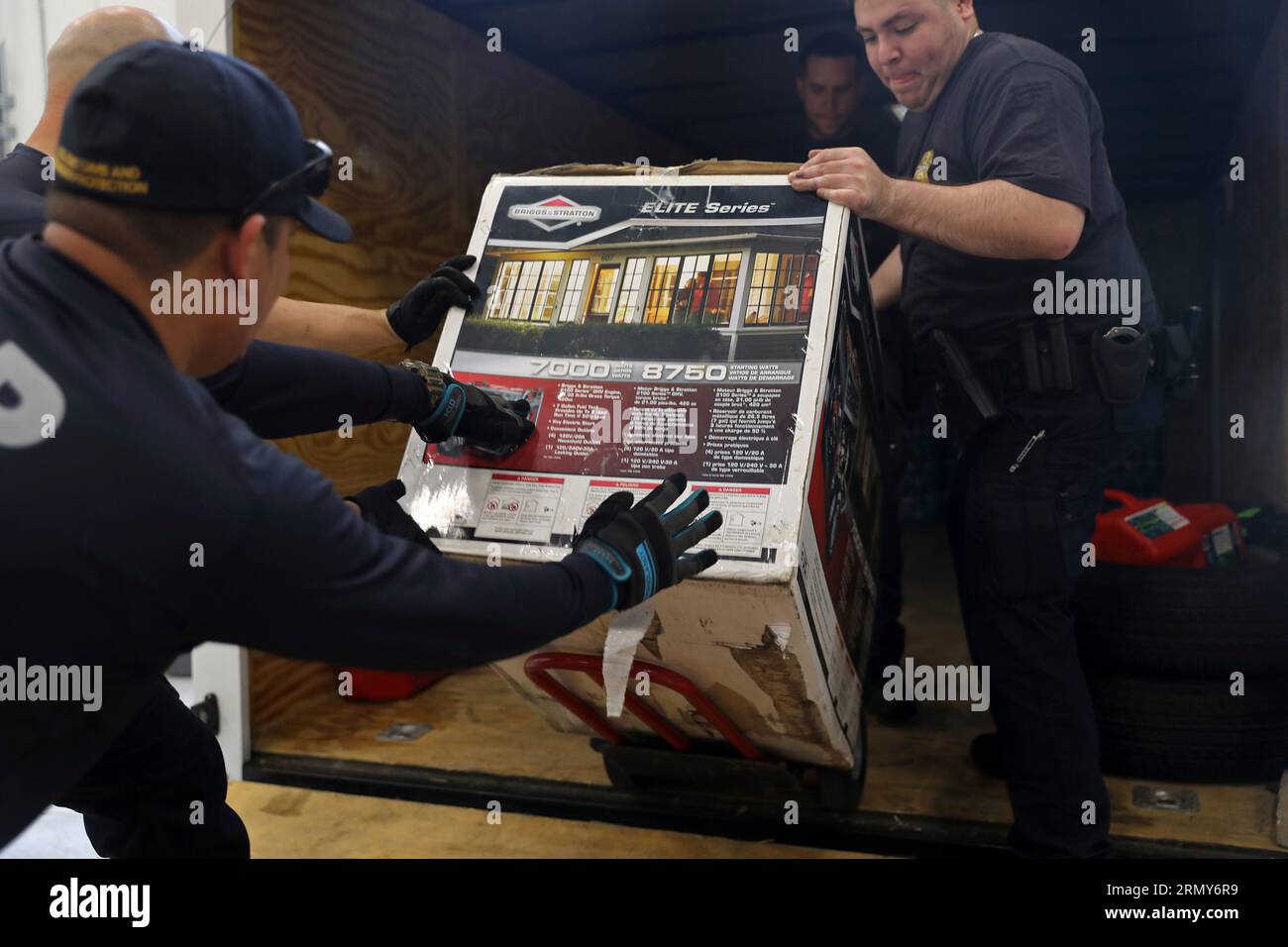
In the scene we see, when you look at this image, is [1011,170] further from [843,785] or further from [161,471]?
[161,471]

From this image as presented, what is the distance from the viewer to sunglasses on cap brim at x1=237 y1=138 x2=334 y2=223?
1.23 metres

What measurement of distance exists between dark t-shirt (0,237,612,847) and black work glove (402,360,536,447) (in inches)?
26.0

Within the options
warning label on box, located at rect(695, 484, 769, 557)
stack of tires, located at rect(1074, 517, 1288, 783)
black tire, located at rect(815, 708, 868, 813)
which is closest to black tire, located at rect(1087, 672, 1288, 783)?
stack of tires, located at rect(1074, 517, 1288, 783)

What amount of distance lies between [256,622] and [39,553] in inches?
8.8

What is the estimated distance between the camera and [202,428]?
1.14 meters

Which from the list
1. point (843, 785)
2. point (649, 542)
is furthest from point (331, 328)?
point (843, 785)

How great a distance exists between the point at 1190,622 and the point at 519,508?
1722 mm

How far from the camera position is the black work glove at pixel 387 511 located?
1.80 meters

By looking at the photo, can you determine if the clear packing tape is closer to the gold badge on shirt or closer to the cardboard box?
the cardboard box

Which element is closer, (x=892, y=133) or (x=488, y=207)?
(x=488, y=207)

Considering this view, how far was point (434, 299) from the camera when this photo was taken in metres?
2.11

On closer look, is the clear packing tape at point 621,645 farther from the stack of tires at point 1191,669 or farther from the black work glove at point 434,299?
the stack of tires at point 1191,669
